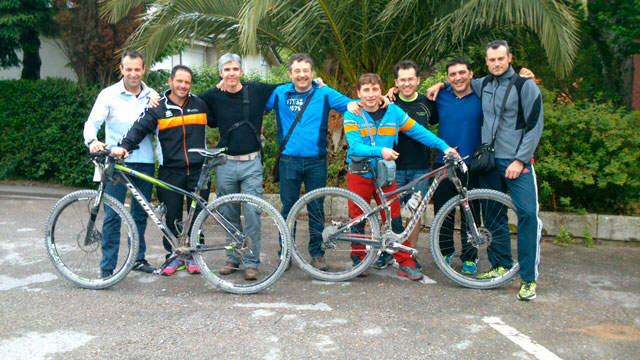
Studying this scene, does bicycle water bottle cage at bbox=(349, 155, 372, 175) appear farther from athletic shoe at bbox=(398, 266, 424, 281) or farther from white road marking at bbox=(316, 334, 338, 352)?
white road marking at bbox=(316, 334, 338, 352)

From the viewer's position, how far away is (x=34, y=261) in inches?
214

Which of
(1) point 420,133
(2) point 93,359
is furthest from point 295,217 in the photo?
(2) point 93,359

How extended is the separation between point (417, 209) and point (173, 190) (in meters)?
2.28

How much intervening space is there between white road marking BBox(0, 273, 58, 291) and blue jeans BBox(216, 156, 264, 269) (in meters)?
1.72

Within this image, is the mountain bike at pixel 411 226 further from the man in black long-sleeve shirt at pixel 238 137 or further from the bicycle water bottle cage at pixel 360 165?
the man in black long-sleeve shirt at pixel 238 137

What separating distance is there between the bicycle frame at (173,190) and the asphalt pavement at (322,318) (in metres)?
0.42

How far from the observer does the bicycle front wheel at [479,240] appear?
15.4 ft

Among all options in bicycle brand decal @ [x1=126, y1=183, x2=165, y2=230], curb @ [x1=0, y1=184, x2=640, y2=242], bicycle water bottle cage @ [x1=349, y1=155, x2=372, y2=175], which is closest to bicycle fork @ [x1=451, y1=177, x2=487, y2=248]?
bicycle water bottle cage @ [x1=349, y1=155, x2=372, y2=175]

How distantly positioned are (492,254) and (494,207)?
1.54ft

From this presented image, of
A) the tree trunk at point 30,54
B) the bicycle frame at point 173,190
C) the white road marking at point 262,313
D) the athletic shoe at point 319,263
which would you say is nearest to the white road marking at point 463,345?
the white road marking at point 262,313

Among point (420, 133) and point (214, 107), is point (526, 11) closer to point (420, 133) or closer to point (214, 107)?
point (420, 133)

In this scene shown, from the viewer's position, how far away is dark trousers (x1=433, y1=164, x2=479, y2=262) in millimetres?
4973

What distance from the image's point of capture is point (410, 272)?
196 inches

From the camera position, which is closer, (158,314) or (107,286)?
(158,314)
